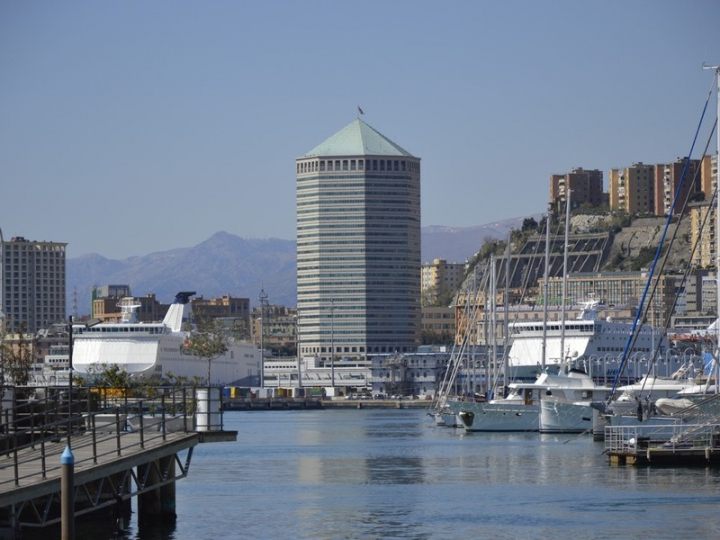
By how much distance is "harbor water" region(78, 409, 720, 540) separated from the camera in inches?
1485

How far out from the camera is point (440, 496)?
155 feet

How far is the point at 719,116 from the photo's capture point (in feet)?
203

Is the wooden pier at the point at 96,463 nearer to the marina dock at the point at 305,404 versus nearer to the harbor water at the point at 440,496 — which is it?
the harbor water at the point at 440,496

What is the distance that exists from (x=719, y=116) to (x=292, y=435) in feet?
145

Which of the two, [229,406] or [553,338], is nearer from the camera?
[553,338]

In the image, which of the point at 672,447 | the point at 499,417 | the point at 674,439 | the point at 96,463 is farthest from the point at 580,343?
the point at 96,463

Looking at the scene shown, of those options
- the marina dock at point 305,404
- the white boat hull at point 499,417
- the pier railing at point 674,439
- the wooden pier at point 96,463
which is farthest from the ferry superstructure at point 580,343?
the wooden pier at point 96,463

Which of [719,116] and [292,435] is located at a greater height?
[719,116]

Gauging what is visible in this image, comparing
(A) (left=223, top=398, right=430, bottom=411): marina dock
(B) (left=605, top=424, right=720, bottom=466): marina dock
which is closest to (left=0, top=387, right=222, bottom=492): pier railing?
(B) (left=605, top=424, right=720, bottom=466): marina dock

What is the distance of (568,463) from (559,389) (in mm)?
30081

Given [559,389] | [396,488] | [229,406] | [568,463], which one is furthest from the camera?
[229,406]

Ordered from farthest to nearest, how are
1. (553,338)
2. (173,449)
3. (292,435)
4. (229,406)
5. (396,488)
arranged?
1. (229,406)
2. (553,338)
3. (292,435)
4. (396,488)
5. (173,449)

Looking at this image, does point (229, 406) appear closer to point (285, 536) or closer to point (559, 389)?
point (559, 389)

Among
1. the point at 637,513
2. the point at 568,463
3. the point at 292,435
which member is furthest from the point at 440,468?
the point at 292,435
